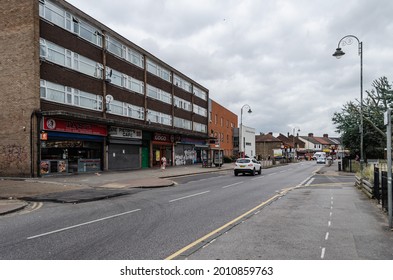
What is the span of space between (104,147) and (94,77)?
584 centimetres

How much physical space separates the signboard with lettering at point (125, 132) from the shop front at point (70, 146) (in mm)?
1140

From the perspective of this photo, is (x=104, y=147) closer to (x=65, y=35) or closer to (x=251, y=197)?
(x=65, y=35)

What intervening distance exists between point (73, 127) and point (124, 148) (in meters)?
7.84

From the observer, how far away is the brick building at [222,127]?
2388 inches

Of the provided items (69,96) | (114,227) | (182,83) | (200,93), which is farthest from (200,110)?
(114,227)

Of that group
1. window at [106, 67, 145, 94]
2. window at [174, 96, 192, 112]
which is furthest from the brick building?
window at [106, 67, 145, 94]

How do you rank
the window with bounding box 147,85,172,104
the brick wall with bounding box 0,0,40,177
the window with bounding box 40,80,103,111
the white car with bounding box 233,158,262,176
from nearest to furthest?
1. the brick wall with bounding box 0,0,40,177
2. the window with bounding box 40,80,103,111
3. the white car with bounding box 233,158,262,176
4. the window with bounding box 147,85,172,104

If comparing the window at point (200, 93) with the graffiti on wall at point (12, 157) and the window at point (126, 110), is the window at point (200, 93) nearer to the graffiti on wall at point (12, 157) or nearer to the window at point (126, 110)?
the window at point (126, 110)

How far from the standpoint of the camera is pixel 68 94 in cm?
2556

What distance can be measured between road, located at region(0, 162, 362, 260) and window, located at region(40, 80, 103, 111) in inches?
511

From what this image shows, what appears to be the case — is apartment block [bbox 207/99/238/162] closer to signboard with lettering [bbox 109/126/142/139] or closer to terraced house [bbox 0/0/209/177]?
terraced house [bbox 0/0/209/177]

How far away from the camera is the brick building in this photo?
60656 mm

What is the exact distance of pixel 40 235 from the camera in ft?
24.2

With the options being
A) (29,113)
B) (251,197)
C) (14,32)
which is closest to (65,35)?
(14,32)
